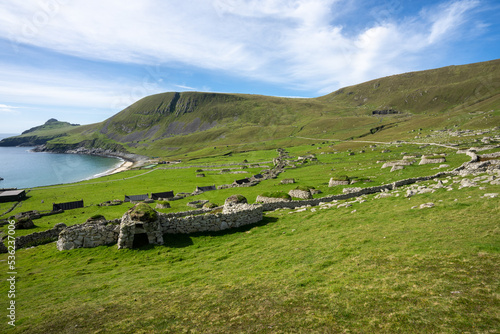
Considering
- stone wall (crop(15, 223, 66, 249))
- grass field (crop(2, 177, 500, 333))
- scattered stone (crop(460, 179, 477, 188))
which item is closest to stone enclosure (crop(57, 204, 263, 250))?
grass field (crop(2, 177, 500, 333))

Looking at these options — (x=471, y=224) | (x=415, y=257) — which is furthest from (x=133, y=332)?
(x=471, y=224)

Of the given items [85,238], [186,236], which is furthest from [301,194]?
[85,238]

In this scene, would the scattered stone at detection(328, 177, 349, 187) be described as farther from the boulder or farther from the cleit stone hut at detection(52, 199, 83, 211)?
the cleit stone hut at detection(52, 199, 83, 211)

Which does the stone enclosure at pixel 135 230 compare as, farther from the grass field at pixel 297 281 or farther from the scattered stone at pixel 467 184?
the scattered stone at pixel 467 184

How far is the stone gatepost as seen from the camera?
2067cm

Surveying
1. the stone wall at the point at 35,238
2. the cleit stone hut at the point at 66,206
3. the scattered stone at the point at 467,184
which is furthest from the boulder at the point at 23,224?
the scattered stone at the point at 467,184

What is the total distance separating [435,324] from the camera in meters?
7.47

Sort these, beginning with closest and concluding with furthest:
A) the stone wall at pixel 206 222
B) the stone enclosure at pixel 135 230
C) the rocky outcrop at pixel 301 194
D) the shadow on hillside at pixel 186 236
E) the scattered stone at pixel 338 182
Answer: the stone enclosure at pixel 135 230 → the shadow on hillside at pixel 186 236 → the stone wall at pixel 206 222 → the rocky outcrop at pixel 301 194 → the scattered stone at pixel 338 182

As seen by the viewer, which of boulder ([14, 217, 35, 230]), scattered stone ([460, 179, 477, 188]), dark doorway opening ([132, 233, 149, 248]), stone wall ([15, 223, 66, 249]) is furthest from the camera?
boulder ([14, 217, 35, 230])

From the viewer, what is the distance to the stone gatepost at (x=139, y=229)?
67.8 feet

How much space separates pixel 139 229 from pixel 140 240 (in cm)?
151

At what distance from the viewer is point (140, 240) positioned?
71.5ft

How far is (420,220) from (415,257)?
6992 millimetres

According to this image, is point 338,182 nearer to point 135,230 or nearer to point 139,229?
point 139,229
